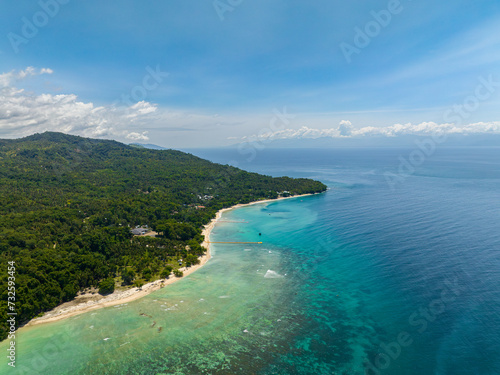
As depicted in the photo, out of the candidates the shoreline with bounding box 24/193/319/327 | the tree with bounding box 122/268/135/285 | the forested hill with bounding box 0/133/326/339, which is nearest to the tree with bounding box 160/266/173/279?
the forested hill with bounding box 0/133/326/339

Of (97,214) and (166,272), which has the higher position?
(97,214)

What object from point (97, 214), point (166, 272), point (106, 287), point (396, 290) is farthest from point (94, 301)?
point (396, 290)

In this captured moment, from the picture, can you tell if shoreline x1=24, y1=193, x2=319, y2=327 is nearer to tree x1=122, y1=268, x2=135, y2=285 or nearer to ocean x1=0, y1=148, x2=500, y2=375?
ocean x1=0, y1=148, x2=500, y2=375

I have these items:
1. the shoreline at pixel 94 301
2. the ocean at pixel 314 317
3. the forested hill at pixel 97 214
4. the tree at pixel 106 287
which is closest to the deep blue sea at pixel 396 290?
the ocean at pixel 314 317

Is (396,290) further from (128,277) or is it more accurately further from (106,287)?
(106,287)

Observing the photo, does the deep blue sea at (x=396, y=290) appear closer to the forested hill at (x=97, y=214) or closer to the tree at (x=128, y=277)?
the forested hill at (x=97, y=214)
